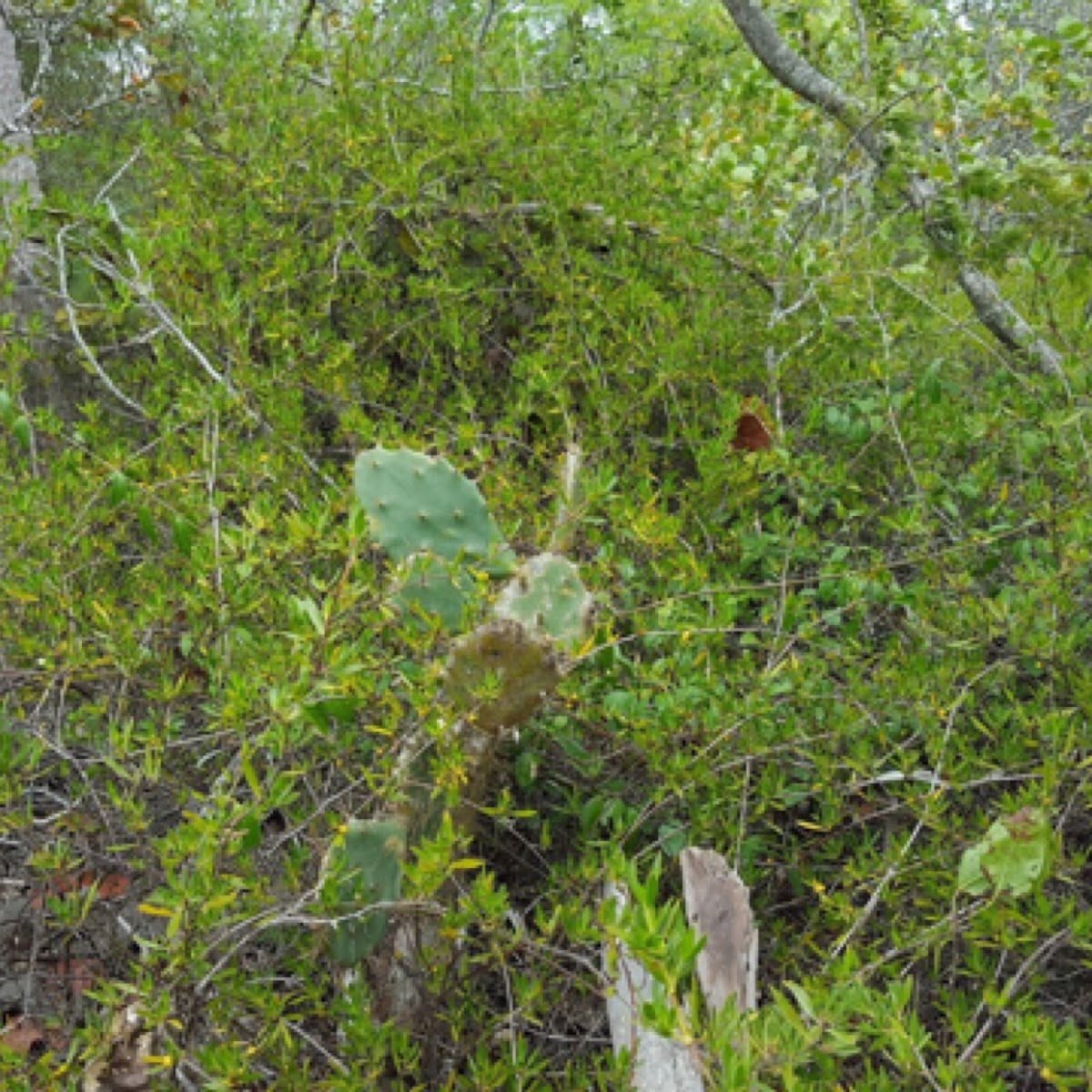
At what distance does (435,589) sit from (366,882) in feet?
1.60

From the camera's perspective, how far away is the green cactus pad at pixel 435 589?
1.73m

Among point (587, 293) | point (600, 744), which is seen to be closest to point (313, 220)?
point (587, 293)

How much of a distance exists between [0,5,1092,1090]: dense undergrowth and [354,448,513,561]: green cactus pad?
0.52 feet

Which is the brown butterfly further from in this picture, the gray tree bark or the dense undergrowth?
the gray tree bark

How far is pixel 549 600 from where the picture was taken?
1701 millimetres

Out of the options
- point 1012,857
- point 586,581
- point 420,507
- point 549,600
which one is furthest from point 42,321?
point 1012,857

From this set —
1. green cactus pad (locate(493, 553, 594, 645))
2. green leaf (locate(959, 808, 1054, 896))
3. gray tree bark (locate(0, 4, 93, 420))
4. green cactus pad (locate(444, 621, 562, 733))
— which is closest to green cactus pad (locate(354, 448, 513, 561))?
green cactus pad (locate(493, 553, 594, 645))

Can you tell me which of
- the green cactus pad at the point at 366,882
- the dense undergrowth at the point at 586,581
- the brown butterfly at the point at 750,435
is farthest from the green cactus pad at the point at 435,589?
the brown butterfly at the point at 750,435

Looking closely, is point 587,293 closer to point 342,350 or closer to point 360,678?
point 342,350

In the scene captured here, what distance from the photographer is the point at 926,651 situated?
2.15 m

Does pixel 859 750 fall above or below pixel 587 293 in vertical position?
below

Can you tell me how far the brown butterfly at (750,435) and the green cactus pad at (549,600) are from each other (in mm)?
1134

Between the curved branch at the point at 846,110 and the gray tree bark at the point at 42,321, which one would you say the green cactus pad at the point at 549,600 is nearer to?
the curved branch at the point at 846,110

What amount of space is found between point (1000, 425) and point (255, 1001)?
2122mm
